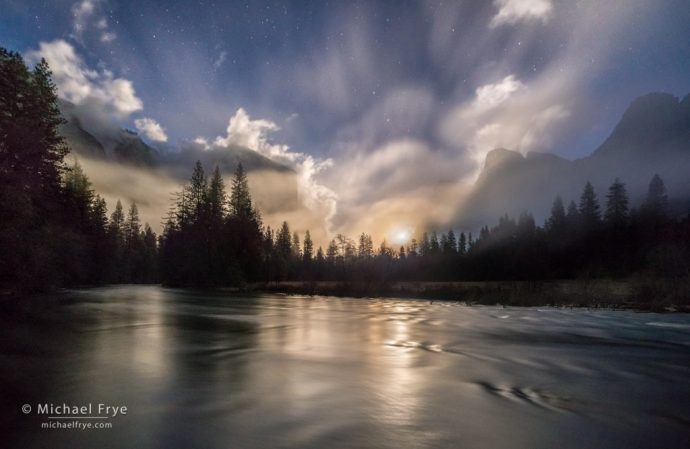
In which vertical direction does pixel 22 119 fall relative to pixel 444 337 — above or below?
above

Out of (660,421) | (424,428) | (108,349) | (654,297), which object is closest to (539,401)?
(660,421)

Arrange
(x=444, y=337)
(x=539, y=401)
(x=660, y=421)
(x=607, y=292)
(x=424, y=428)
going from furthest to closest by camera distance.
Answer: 1. (x=607, y=292)
2. (x=444, y=337)
3. (x=539, y=401)
4. (x=660, y=421)
5. (x=424, y=428)

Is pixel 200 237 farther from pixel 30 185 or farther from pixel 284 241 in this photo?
pixel 284 241

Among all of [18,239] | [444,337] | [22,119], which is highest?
[22,119]

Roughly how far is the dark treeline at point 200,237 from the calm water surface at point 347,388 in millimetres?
24455

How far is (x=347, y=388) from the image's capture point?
305 inches

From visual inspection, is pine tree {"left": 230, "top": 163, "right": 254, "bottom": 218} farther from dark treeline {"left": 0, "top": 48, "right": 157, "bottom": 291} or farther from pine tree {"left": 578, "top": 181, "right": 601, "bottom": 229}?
pine tree {"left": 578, "top": 181, "right": 601, "bottom": 229}

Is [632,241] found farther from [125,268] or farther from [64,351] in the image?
[125,268]

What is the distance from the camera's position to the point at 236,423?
5.59m

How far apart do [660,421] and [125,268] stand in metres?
123

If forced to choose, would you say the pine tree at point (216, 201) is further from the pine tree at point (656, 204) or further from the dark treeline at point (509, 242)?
the pine tree at point (656, 204)

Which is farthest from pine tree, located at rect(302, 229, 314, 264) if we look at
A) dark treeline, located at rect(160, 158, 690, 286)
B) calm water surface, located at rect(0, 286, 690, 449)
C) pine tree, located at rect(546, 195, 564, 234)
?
calm water surface, located at rect(0, 286, 690, 449)

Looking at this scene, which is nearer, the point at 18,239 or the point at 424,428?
the point at 424,428

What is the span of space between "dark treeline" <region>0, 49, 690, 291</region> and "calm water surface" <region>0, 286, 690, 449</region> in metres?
24.5
